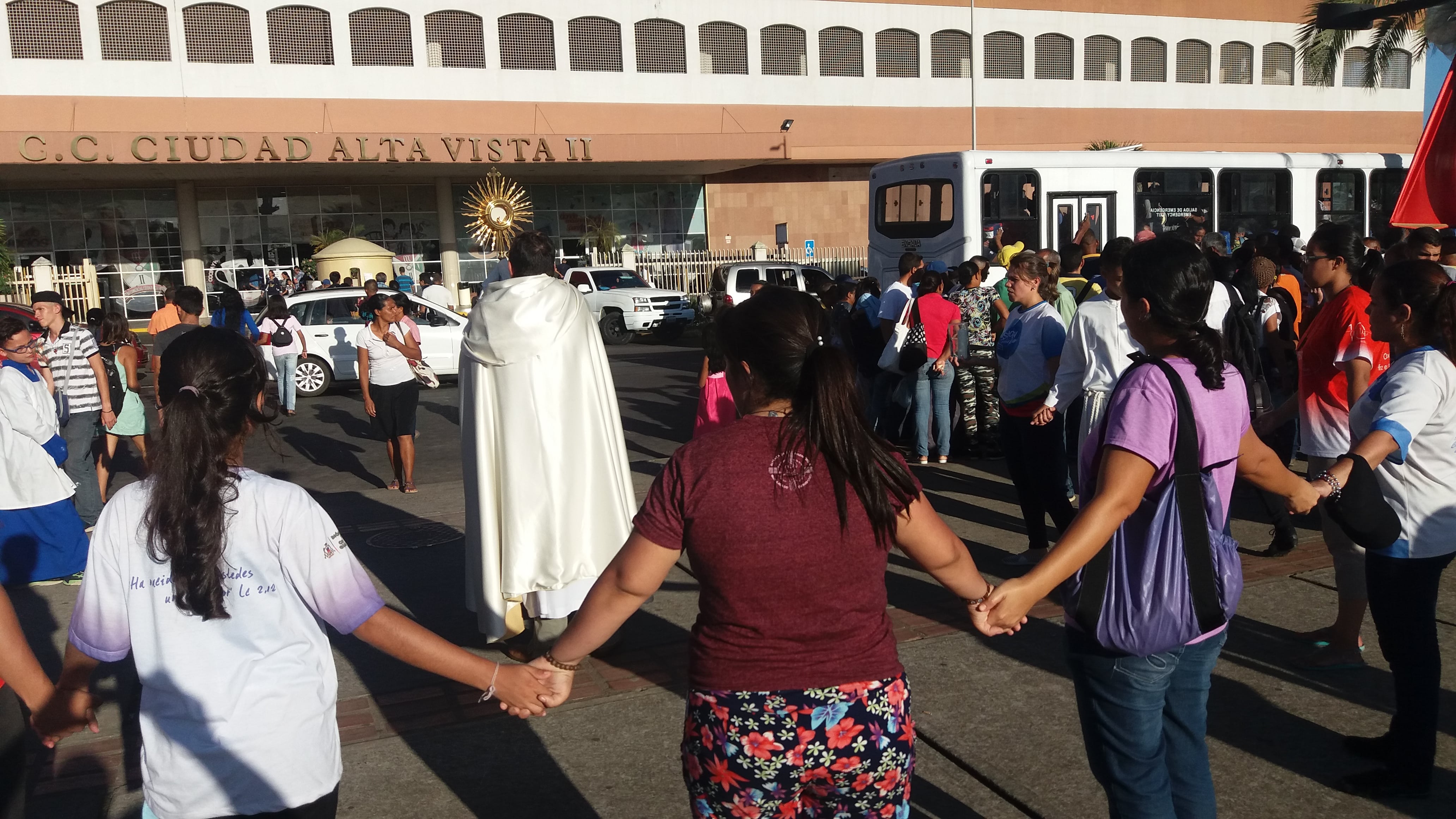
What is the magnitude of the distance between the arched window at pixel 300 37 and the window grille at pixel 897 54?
1630 centimetres

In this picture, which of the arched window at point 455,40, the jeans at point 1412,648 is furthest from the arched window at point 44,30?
the jeans at point 1412,648

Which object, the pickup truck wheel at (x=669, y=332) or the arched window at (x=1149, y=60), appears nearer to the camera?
the pickup truck wheel at (x=669, y=332)

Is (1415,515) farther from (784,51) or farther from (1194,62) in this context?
(1194,62)

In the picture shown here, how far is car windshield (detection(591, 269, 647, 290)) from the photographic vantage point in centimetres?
2469

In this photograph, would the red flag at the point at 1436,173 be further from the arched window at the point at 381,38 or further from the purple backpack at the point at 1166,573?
the arched window at the point at 381,38

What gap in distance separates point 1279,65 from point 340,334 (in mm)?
35755

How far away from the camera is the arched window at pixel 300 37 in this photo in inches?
1219

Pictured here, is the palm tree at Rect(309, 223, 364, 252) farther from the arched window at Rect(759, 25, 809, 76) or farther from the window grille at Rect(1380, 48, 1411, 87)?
the window grille at Rect(1380, 48, 1411, 87)

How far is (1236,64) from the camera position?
39812mm

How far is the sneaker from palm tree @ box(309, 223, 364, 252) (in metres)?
30.4

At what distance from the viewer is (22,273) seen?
25359 mm

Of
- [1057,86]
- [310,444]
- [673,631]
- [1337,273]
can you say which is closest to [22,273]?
[310,444]

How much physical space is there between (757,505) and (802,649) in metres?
0.31

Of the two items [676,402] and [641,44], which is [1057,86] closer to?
[641,44]
